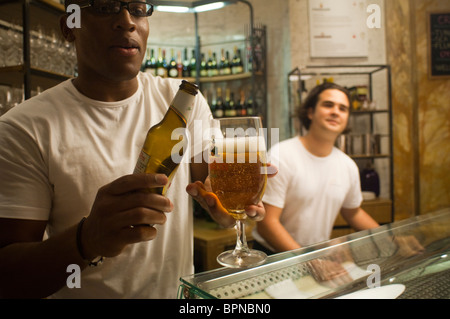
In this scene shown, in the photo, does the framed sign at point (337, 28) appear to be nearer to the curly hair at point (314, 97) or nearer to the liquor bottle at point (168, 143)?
the curly hair at point (314, 97)

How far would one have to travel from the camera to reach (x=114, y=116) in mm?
1008

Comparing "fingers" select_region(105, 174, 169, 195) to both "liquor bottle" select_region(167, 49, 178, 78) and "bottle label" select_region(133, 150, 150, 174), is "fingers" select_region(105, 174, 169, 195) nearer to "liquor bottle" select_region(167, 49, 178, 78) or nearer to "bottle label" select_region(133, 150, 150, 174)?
"bottle label" select_region(133, 150, 150, 174)

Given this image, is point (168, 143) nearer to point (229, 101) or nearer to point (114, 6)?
point (114, 6)

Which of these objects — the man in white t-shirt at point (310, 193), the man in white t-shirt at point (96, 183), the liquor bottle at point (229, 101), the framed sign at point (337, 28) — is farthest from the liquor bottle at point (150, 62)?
the man in white t-shirt at point (96, 183)

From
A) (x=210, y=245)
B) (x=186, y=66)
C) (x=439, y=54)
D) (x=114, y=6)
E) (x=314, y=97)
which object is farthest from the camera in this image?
(x=186, y=66)

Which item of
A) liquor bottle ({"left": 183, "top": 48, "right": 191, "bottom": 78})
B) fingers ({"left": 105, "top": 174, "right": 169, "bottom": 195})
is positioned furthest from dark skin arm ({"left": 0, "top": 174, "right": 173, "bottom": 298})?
liquor bottle ({"left": 183, "top": 48, "right": 191, "bottom": 78})

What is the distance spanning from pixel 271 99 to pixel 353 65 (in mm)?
1064

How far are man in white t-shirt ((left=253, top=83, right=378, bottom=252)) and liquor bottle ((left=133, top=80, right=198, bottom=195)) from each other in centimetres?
105

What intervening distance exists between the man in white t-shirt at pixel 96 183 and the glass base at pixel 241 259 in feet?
0.33

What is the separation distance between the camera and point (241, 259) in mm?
731

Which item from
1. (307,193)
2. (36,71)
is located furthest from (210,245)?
(36,71)

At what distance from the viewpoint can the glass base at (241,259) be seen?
709 millimetres

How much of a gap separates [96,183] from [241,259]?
0.48m

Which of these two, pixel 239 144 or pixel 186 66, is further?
pixel 186 66
